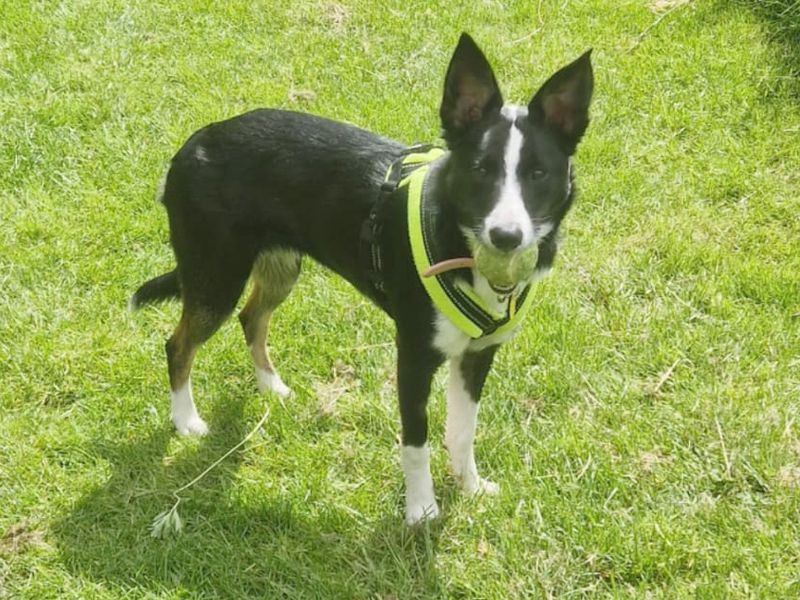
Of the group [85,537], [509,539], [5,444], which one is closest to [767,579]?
[509,539]

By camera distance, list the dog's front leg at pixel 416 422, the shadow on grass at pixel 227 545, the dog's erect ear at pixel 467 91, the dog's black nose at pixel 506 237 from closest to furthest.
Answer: the dog's black nose at pixel 506 237
the dog's erect ear at pixel 467 91
the dog's front leg at pixel 416 422
the shadow on grass at pixel 227 545

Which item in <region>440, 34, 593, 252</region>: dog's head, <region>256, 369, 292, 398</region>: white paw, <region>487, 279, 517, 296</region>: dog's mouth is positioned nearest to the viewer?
<region>440, 34, 593, 252</region>: dog's head

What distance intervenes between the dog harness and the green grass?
0.79 metres

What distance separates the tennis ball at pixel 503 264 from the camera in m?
2.53

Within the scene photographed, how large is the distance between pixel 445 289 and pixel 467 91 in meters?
0.58

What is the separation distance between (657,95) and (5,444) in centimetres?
407

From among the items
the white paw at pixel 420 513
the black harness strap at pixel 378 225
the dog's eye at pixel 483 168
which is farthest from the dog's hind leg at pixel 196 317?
→ the dog's eye at pixel 483 168

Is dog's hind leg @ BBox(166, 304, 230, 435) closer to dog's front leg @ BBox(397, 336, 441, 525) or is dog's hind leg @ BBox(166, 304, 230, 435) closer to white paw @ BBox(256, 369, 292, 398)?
white paw @ BBox(256, 369, 292, 398)

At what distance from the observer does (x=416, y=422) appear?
119 inches

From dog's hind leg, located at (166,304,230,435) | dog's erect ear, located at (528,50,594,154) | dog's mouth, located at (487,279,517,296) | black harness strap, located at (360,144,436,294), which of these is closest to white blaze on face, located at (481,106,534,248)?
dog's erect ear, located at (528,50,594,154)

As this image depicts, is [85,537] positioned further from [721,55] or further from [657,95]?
[721,55]

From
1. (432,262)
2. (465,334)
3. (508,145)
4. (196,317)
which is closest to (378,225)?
(432,262)

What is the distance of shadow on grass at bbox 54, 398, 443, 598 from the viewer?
303 centimetres

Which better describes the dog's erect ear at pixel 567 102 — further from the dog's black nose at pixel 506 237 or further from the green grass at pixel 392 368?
the green grass at pixel 392 368
